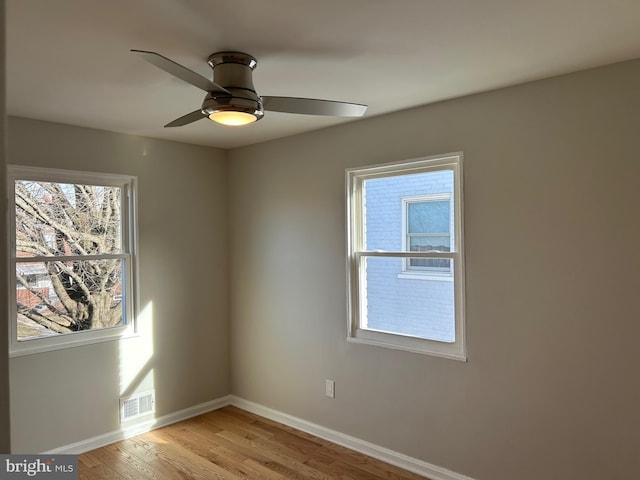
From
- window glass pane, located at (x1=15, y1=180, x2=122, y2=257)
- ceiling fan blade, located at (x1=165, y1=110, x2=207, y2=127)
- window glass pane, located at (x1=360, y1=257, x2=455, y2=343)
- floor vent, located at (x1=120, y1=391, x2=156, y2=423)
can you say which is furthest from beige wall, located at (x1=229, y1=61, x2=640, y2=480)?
window glass pane, located at (x1=15, y1=180, x2=122, y2=257)

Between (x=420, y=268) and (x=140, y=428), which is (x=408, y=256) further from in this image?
(x=140, y=428)

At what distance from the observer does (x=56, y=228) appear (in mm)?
3428

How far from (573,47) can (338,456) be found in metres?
2.97

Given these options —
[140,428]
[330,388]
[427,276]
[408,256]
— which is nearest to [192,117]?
[408,256]

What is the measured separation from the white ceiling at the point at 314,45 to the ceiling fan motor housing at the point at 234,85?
0.20 ft

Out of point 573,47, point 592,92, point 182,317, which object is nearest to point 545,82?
point 592,92

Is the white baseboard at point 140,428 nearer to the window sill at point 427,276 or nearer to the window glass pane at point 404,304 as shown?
the window glass pane at point 404,304

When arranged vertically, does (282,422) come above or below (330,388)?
below

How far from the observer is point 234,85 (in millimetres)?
2148

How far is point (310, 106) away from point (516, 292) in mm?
1603

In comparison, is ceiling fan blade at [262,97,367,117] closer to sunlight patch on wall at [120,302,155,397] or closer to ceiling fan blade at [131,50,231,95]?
ceiling fan blade at [131,50,231,95]

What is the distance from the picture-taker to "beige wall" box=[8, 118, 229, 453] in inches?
129

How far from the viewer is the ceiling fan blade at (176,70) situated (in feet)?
5.29

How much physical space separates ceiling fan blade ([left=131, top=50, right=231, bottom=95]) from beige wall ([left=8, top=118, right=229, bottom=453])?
6.78 feet
